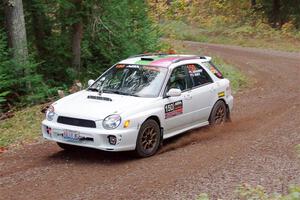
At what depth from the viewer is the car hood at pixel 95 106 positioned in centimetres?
870

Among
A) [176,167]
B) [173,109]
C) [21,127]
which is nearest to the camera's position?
[176,167]

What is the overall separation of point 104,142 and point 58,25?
1035 centimetres

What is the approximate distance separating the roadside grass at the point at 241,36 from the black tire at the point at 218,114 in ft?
66.4

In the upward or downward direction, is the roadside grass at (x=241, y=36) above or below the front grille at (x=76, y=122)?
below

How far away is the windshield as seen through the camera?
31.8 ft

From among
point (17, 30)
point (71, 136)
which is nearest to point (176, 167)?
point (71, 136)

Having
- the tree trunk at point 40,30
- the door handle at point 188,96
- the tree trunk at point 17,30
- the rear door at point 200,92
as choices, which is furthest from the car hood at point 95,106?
the tree trunk at point 40,30

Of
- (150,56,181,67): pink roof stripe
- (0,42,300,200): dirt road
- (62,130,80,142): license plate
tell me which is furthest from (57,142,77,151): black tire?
(150,56,181,67): pink roof stripe

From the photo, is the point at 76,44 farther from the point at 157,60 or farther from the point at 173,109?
the point at 173,109

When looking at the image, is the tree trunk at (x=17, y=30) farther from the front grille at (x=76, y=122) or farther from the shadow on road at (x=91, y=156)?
the front grille at (x=76, y=122)

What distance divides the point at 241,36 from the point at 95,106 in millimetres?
29073

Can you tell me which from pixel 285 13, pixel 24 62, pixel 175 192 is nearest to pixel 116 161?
pixel 175 192

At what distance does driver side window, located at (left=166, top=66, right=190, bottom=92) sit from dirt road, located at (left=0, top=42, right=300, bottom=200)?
109cm

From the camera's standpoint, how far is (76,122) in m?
8.77
